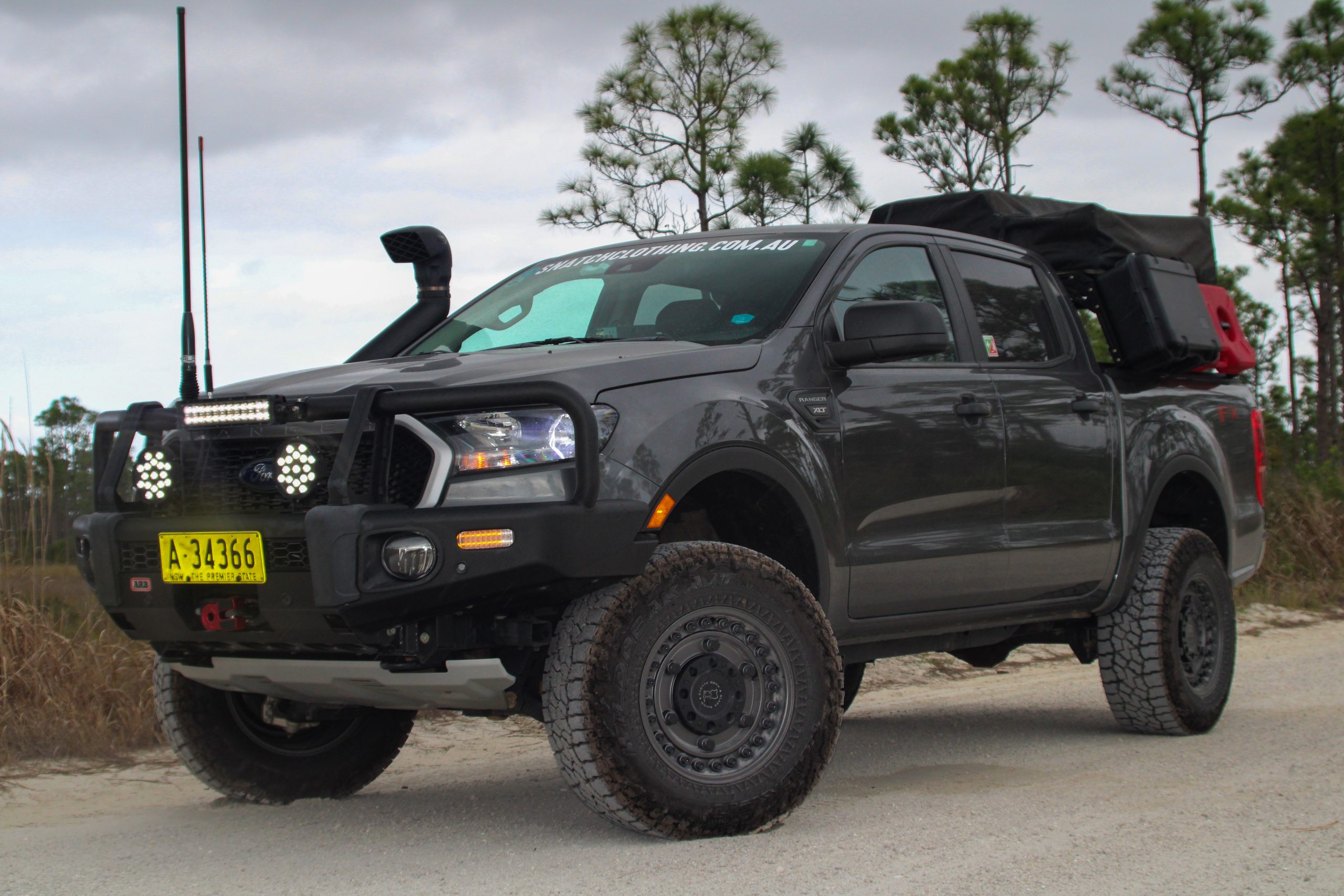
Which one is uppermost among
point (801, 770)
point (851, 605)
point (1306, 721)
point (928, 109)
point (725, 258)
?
point (928, 109)

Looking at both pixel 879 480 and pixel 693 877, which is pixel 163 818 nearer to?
pixel 693 877

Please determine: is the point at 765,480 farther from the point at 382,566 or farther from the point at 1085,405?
the point at 1085,405

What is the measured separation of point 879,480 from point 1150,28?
21.0 m

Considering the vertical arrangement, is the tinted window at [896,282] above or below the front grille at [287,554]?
above

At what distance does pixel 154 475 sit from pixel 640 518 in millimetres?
1404

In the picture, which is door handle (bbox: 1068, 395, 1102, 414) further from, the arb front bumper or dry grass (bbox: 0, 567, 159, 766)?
dry grass (bbox: 0, 567, 159, 766)

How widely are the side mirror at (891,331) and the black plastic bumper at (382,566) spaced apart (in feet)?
3.44

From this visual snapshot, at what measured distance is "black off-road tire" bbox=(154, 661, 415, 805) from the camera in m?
4.82

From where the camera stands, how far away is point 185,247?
4656mm

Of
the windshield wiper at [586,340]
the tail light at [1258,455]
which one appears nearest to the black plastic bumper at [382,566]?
the windshield wiper at [586,340]

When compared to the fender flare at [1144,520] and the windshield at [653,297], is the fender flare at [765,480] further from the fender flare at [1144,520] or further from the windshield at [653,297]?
the fender flare at [1144,520]

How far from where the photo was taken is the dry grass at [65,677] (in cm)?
591

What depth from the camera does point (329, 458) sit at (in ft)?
12.9

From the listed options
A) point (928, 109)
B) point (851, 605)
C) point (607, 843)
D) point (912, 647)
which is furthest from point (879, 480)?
point (928, 109)
